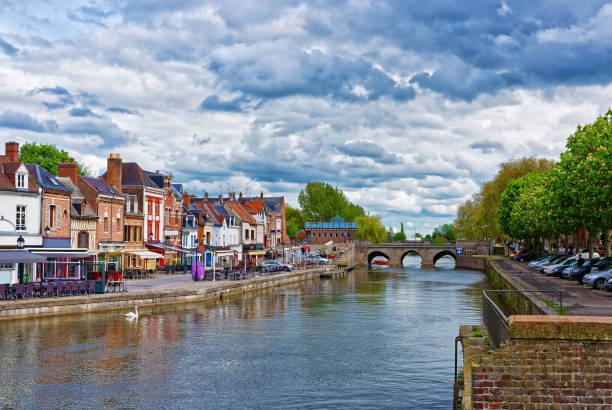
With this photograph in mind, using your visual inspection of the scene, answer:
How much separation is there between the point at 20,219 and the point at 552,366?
41575 millimetres

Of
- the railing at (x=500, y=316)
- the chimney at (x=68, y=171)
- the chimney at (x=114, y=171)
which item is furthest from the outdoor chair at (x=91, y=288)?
the railing at (x=500, y=316)

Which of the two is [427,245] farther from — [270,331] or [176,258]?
[270,331]

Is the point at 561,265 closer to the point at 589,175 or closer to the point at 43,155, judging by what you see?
the point at 589,175

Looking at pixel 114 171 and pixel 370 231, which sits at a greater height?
pixel 114 171

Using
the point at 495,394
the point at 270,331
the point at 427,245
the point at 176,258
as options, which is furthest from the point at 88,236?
the point at 427,245

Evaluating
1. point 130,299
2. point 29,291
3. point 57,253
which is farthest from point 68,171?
point 29,291

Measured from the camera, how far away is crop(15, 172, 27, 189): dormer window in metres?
44.9

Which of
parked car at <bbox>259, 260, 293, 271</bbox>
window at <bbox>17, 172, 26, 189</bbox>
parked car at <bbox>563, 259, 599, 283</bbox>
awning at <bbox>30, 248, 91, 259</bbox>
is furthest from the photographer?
parked car at <bbox>259, 260, 293, 271</bbox>

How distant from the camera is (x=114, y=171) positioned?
2525 inches

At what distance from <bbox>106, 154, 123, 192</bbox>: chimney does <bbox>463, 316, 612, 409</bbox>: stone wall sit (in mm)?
57000

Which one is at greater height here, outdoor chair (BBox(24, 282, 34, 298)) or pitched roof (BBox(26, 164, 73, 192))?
pitched roof (BBox(26, 164, 73, 192))

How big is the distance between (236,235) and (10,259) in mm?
60547

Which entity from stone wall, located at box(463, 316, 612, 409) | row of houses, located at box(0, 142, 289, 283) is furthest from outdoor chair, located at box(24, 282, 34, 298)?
stone wall, located at box(463, 316, 612, 409)

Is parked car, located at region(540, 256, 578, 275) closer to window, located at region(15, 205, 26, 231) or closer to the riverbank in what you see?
the riverbank
